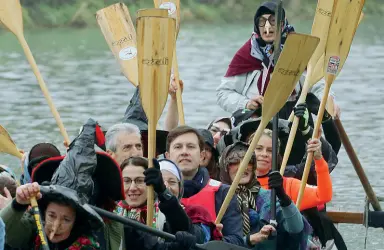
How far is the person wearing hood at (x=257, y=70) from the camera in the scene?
260 inches

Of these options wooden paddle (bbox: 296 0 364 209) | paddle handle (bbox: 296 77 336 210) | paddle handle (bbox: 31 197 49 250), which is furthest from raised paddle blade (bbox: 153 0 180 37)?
paddle handle (bbox: 31 197 49 250)

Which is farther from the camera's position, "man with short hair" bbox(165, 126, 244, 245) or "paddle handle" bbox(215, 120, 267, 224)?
"man with short hair" bbox(165, 126, 244, 245)

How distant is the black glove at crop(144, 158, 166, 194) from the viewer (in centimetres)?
445

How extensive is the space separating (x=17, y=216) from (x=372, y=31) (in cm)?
1745

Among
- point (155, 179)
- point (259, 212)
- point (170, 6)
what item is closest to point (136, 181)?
point (155, 179)

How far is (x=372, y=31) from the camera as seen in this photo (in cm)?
2116

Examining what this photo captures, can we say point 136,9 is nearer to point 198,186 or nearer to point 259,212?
point 259,212

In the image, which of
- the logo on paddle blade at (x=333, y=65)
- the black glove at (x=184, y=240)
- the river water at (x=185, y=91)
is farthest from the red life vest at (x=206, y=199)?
the river water at (x=185, y=91)

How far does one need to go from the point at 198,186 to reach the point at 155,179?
0.70 m

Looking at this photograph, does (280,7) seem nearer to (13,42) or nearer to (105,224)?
(105,224)

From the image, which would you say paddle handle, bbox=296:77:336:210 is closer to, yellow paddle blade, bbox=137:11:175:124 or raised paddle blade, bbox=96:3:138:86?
yellow paddle blade, bbox=137:11:175:124

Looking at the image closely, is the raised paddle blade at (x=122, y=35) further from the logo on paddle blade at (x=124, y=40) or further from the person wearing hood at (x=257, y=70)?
the person wearing hood at (x=257, y=70)

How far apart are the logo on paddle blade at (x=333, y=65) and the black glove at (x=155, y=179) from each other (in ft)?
5.13

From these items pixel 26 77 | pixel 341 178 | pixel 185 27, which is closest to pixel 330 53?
pixel 341 178
